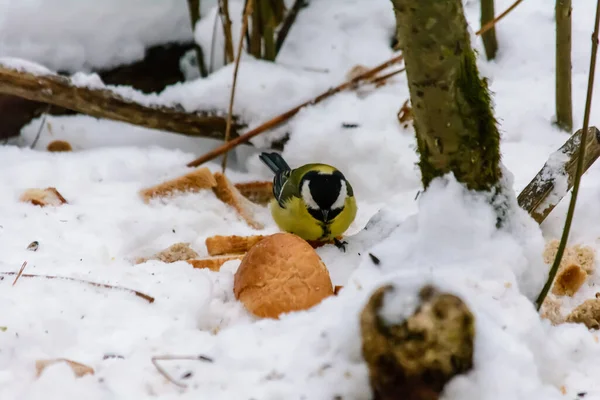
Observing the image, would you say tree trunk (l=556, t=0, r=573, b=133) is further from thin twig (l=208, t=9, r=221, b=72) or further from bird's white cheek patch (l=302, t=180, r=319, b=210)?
thin twig (l=208, t=9, r=221, b=72)

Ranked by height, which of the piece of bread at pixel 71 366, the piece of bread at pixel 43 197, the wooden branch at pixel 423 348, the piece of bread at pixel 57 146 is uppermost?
the wooden branch at pixel 423 348

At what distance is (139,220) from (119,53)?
1.47 meters


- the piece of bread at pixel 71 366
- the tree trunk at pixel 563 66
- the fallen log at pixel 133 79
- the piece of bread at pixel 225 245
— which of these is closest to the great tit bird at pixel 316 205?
Answer: the piece of bread at pixel 225 245

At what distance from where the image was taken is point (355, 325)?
1085mm

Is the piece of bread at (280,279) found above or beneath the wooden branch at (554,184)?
beneath

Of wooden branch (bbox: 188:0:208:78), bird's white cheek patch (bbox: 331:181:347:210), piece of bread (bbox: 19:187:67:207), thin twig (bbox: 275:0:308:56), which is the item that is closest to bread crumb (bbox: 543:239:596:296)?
bird's white cheek patch (bbox: 331:181:347:210)

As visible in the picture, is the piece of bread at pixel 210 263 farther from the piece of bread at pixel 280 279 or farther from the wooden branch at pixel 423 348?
the wooden branch at pixel 423 348

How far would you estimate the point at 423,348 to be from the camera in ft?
3.16

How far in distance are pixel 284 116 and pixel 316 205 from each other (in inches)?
23.4

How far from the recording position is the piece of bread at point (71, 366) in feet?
3.76

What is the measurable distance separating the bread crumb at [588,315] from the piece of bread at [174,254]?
1104 mm

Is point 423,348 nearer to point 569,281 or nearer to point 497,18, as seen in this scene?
point 569,281

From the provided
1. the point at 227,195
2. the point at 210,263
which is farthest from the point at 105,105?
the point at 210,263

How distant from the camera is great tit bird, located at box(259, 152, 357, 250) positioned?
7.63ft
